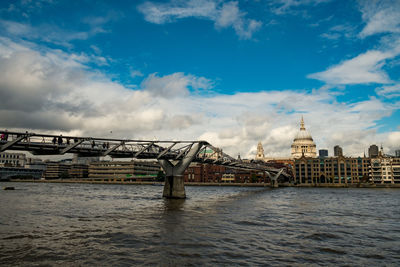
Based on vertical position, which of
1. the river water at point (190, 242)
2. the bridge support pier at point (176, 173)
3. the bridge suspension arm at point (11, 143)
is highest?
the bridge suspension arm at point (11, 143)

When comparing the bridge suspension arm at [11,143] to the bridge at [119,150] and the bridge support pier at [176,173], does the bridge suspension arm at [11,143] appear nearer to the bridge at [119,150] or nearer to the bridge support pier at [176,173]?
the bridge at [119,150]

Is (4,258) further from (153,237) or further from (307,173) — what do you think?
(307,173)

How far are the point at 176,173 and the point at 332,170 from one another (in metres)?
143

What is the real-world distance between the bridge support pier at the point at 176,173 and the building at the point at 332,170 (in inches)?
5113

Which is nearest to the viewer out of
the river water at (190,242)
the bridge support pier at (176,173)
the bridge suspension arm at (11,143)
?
the river water at (190,242)

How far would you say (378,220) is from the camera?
37.4 m

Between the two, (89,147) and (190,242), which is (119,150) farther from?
(190,242)

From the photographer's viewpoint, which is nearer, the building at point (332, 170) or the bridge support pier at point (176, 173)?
the bridge support pier at point (176, 173)

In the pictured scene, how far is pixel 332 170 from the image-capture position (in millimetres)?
183250

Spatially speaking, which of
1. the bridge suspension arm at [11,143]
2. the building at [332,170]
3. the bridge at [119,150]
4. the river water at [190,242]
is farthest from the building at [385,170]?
the bridge suspension arm at [11,143]

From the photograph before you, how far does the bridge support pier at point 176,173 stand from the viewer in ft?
211

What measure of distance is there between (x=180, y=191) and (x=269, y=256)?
46195mm

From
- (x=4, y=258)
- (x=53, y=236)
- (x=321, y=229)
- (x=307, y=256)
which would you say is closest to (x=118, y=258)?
(x=4, y=258)

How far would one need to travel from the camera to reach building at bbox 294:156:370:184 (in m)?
179
